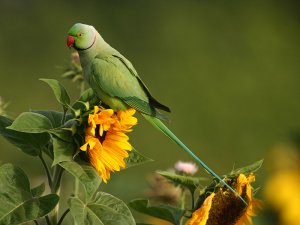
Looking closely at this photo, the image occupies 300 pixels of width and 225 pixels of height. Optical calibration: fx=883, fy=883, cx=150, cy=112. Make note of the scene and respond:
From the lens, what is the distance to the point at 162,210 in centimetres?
106

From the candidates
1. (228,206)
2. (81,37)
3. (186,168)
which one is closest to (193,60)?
(186,168)

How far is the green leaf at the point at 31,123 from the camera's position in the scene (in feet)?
3.23

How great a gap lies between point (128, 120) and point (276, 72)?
3.54 metres

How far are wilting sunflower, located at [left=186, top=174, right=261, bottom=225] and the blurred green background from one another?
2.55 m

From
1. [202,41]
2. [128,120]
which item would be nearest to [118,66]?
[128,120]

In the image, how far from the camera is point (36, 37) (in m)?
4.48

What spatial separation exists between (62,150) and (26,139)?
3.2 inches

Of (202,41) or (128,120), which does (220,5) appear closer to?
(202,41)

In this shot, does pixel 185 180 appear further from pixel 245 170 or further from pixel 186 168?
pixel 186 168

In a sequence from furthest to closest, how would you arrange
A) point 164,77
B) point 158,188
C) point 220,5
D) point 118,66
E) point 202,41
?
point 220,5 < point 202,41 < point 164,77 < point 158,188 < point 118,66

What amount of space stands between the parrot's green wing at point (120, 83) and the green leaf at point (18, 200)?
0.16 meters

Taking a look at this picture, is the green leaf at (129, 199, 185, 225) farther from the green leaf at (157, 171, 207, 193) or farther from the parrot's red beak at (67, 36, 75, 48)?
the parrot's red beak at (67, 36, 75, 48)

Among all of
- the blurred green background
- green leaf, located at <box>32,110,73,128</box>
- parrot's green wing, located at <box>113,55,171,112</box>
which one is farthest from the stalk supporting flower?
the blurred green background

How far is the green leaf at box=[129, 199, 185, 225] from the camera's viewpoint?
1059 millimetres
